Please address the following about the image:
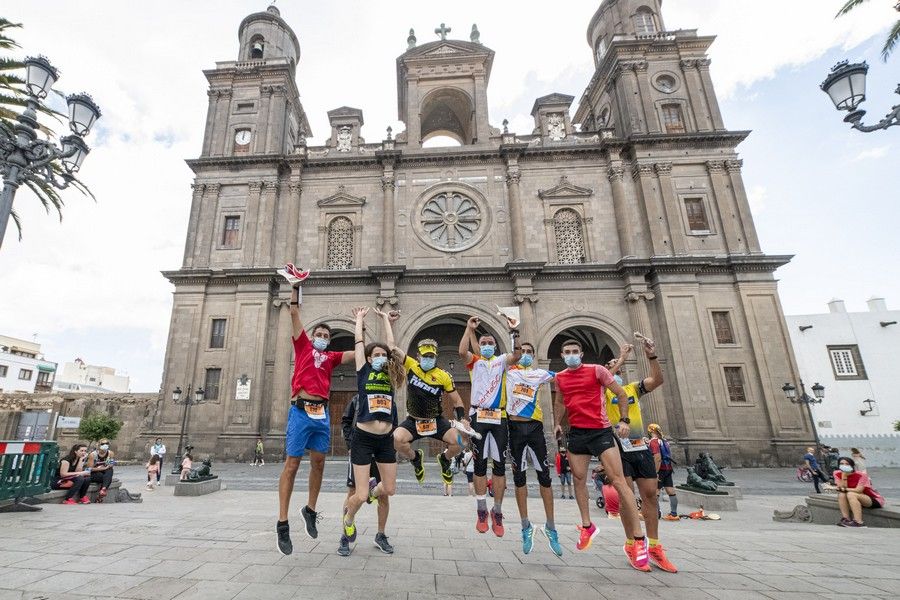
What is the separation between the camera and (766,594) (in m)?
3.47

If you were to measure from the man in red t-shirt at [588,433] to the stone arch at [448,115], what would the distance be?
22.9 metres

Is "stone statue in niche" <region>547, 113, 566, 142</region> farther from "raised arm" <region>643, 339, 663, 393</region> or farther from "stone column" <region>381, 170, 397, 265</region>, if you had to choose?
"raised arm" <region>643, 339, 663, 393</region>

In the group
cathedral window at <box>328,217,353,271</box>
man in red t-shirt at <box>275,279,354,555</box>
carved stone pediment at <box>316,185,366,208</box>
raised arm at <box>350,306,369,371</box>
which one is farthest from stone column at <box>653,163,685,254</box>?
man in red t-shirt at <box>275,279,354,555</box>

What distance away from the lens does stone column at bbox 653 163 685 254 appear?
2098 cm

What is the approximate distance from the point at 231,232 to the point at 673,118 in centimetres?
2648

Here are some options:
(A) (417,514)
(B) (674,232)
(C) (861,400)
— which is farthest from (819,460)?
(A) (417,514)

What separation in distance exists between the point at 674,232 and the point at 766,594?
20.8 metres

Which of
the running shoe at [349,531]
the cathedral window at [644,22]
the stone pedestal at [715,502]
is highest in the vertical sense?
the cathedral window at [644,22]

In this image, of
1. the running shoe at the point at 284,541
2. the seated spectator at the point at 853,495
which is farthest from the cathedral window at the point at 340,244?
the seated spectator at the point at 853,495

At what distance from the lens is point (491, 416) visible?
528 centimetres

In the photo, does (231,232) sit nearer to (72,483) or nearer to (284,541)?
(72,483)

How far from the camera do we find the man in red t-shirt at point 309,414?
4574 mm

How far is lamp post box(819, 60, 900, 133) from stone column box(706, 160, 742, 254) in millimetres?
16262

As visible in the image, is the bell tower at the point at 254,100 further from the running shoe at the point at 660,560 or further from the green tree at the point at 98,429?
the running shoe at the point at 660,560
